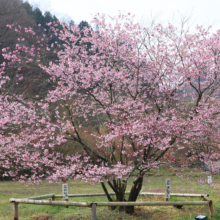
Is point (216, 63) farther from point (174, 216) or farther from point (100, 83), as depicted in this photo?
point (174, 216)

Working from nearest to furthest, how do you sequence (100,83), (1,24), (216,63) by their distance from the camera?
(216,63) → (100,83) → (1,24)

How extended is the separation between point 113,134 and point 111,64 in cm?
266

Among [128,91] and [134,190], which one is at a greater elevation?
[128,91]

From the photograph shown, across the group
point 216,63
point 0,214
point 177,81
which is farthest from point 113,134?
point 0,214

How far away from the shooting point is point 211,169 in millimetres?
7738

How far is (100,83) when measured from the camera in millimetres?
8586

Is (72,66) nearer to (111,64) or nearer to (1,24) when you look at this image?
(111,64)

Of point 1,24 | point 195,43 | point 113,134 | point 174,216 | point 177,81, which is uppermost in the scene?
point 1,24

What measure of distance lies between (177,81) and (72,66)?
3.14 meters

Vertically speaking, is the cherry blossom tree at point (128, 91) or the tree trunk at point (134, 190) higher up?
the cherry blossom tree at point (128, 91)

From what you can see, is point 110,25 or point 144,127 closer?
point 144,127

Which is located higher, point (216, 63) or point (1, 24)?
point (1, 24)

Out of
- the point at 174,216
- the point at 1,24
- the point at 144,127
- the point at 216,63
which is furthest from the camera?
the point at 1,24

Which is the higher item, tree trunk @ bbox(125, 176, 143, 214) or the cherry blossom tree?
the cherry blossom tree
